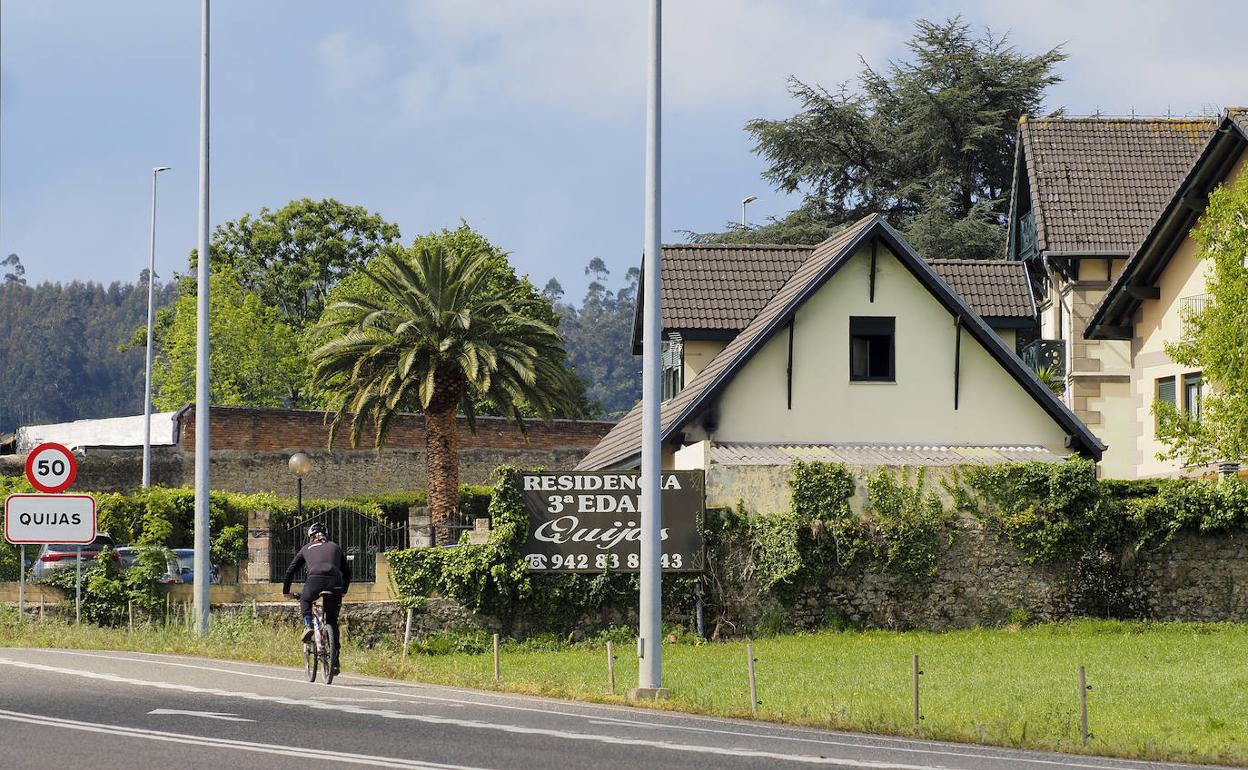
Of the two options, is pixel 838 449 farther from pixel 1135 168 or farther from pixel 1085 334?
pixel 1135 168

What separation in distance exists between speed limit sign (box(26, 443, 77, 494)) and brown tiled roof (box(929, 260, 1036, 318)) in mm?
20845

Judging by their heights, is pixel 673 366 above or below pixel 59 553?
above

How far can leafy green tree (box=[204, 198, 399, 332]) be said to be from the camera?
84.3 metres

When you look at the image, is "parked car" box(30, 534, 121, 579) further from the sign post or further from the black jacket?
the black jacket

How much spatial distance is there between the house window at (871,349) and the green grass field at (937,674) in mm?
8101

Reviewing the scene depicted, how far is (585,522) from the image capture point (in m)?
30.5

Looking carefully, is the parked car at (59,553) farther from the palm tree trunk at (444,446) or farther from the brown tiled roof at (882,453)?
the brown tiled roof at (882,453)

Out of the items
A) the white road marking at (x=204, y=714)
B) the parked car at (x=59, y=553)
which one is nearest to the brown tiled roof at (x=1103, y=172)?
the parked car at (x=59, y=553)

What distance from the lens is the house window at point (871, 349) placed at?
3762 cm

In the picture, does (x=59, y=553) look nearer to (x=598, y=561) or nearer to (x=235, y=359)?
(x=598, y=561)

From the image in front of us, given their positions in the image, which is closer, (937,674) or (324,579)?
(324,579)

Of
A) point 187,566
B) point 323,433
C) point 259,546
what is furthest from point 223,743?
point 323,433

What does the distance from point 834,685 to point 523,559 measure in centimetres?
873

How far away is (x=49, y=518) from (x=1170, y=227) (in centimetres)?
2424
